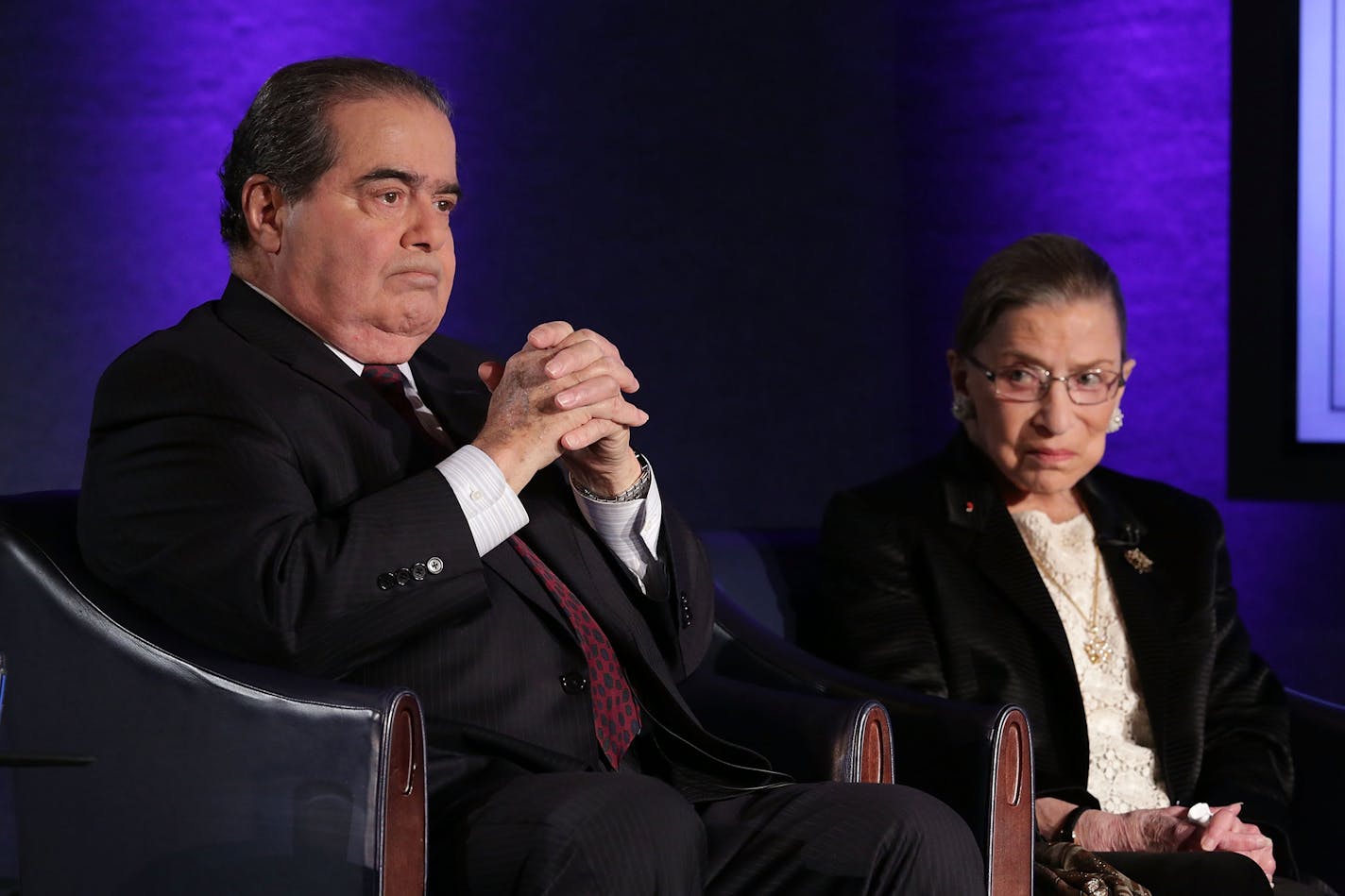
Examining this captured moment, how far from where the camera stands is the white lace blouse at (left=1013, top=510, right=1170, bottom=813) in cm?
232

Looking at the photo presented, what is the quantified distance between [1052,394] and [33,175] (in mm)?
2014

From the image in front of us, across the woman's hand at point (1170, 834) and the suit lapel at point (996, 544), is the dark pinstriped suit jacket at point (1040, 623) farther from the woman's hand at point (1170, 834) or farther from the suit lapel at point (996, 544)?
the woman's hand at point (1170, 834)

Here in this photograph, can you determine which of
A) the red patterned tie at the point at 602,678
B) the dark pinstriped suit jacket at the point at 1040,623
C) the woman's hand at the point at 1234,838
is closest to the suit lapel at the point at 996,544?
the dark pinstriped suit jacket at the point at 1040,623

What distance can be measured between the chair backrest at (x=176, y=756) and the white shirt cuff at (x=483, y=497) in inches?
10.8

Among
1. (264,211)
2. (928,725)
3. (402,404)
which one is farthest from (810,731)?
(264,211)

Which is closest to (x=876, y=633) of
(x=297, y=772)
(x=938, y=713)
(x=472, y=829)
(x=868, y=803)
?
(x=938, y=713)

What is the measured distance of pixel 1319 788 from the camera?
2.34 metres

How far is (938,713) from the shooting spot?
2.10 metres

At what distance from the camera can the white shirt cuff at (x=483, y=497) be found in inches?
70.9

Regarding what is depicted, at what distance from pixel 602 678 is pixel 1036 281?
992mm

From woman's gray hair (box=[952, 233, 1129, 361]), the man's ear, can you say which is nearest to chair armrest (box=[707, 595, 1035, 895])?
woman's gray hair (box=[952, 233, 1129, 361])

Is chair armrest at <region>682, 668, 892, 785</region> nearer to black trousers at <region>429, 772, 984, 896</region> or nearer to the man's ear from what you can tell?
black trousers at <region>429, 772, 984, 896</region>

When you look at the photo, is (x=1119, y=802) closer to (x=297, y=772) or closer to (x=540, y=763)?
(x=540, y=763)

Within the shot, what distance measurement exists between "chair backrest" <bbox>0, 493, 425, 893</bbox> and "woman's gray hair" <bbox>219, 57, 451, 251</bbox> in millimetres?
497
